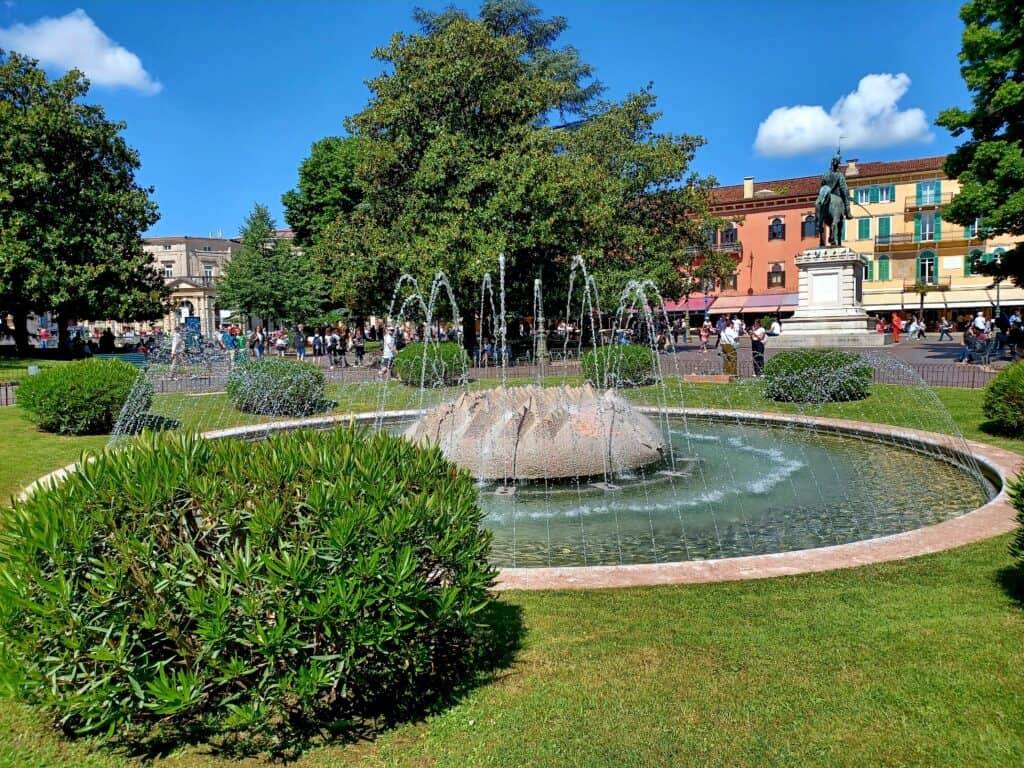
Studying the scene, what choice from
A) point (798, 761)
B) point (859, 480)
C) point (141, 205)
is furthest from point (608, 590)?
point (141, 205)

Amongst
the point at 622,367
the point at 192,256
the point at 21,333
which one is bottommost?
the point at 622,367

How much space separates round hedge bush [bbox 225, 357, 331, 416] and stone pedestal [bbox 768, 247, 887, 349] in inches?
751

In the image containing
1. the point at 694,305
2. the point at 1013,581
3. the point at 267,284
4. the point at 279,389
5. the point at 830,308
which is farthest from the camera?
the point at 694,305

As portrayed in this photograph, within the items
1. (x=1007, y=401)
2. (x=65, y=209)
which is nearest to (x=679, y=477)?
(x=1007, y=401)

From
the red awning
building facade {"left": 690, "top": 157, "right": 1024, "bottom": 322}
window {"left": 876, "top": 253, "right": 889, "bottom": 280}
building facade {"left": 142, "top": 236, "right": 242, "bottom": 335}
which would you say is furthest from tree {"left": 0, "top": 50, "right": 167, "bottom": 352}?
building facade {"left": 142, "top": 236, "right": 242, "bottom": 335}

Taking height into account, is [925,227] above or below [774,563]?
above

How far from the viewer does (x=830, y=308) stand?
2870 centimetres

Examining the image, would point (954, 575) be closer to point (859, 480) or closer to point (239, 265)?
point (859, 480)

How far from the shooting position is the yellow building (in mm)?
52625

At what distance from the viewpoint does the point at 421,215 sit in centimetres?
2878

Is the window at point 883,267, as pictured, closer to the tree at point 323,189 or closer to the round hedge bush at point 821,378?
the tree at point 323,189

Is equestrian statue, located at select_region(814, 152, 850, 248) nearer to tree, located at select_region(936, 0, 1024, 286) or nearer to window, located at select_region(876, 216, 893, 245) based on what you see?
tree, located at select_region(936, 0, 1024, 286)

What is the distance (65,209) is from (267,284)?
47.2ft

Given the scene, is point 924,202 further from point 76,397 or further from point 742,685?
point 742,685
